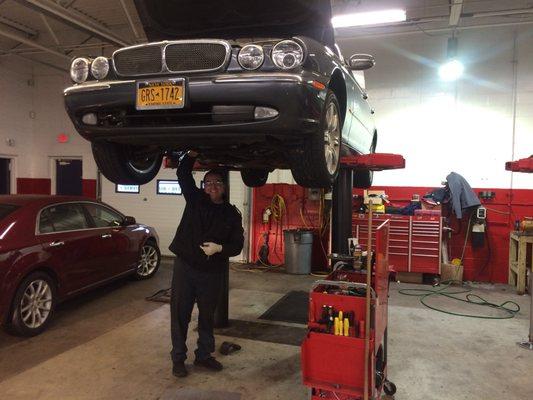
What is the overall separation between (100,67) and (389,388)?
9.32ft

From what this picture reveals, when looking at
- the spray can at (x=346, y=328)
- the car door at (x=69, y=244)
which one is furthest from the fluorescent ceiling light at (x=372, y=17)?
the spray can at (x=346, y=328)

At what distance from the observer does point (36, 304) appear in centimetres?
399

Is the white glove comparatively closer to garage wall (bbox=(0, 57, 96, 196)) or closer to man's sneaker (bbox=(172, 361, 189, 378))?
man's sneaker (bbox=(172, 361, 189, 378))

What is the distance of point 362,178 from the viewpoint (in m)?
5.26

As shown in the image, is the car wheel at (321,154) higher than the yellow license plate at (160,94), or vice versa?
the yellow license plate at (160,94)

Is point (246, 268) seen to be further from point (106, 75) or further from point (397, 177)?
point (106, 75)

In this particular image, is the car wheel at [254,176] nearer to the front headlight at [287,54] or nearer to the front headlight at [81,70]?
the front headlight at [81,70]

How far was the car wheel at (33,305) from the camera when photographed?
12.3 feet

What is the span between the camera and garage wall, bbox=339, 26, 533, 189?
6895mm

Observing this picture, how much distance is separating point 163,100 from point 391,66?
6.24m

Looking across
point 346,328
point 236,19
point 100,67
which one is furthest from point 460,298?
point 100,67

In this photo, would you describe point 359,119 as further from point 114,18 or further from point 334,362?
point 114,18

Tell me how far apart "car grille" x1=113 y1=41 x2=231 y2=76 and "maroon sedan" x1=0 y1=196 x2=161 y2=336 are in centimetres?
228

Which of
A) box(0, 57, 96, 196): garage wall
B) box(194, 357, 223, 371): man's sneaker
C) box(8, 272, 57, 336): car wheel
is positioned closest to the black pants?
box(194, 357, 223, 371): man's sneaker
